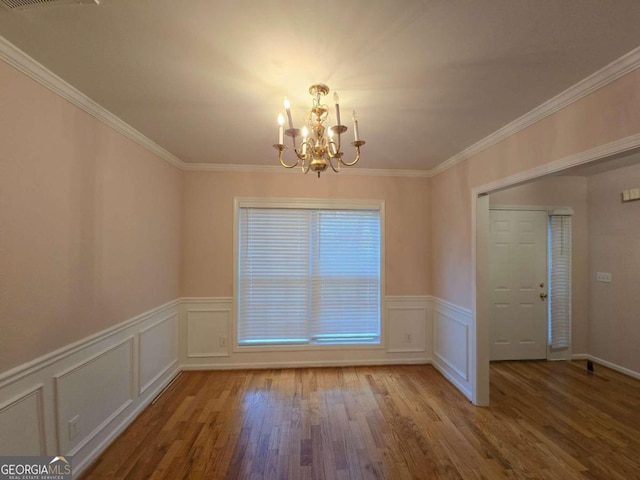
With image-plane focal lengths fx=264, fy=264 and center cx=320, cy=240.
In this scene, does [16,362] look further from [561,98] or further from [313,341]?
[561,98]

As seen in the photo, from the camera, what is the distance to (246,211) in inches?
132

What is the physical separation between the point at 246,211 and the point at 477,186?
8.52 ft

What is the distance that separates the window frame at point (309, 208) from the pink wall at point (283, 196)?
2.3 inches

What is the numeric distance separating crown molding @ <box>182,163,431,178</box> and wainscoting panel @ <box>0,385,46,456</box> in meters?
2.47

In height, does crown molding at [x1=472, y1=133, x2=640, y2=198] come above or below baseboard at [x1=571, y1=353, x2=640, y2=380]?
above

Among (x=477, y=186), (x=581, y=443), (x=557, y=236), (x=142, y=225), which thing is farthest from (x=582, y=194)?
(x=142, y=225)

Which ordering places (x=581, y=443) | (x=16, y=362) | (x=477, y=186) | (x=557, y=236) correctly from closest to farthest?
(x=16, y=362)
(x=581, y=443)
(x=477, y=186)
(x=557, y=236)

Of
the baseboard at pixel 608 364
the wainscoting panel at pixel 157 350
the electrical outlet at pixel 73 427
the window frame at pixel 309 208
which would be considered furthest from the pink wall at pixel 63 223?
the baseboard at pixel 608 364

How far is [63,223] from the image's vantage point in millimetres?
1637

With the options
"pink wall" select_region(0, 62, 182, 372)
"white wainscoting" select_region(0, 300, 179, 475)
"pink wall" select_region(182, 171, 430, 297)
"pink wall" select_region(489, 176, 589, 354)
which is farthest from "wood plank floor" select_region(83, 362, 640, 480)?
"pink wall" select_region(182, 171, 430, 297)

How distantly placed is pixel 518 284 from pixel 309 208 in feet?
9.78

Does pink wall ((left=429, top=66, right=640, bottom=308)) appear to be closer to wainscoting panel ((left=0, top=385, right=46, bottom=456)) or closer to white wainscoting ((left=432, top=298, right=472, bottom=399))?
white wainscoting ((left=432, top=298, right=472, bottom=399))

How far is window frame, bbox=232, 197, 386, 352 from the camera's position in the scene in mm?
3287

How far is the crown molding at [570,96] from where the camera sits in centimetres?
137
